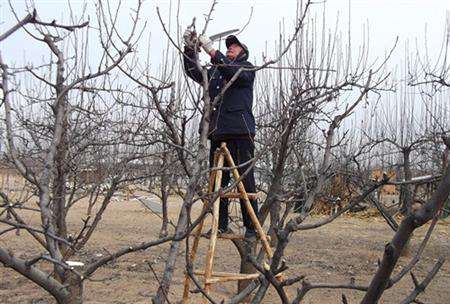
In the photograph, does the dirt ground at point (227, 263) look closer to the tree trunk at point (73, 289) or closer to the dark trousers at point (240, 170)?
the tree trunk at point (73, 289)

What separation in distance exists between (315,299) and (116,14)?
307cm

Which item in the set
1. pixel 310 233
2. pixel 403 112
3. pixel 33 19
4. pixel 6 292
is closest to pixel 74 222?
pixel 310 233

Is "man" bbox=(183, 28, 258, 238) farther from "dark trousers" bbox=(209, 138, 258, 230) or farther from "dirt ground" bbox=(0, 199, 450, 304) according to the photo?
"dirt ground" bbox=(0, 199, 450, 304)

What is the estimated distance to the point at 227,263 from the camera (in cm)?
614

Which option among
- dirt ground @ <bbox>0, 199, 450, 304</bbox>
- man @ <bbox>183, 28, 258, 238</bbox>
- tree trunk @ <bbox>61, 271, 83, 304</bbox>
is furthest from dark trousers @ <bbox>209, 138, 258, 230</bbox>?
tree trunk @ <bbox>61, 271, 83, 304</bbox>

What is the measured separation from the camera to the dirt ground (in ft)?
15.8

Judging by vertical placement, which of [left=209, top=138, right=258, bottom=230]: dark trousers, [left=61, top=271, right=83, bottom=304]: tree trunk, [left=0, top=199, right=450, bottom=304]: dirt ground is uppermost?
[left=209, top=138, right=258, bottom=230]: dark trousers

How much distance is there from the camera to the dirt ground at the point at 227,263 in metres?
4.82

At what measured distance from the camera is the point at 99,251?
6688 millimetres

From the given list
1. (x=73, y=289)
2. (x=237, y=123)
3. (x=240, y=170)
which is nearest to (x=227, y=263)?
(x=240, y=170)

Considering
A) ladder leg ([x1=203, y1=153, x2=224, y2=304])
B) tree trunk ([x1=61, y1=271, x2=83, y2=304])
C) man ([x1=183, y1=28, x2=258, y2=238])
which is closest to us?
tree trunk ([x1=61, y1=271, x2=83, y2=304])

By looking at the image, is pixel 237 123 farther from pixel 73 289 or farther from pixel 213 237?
pixel 73 289

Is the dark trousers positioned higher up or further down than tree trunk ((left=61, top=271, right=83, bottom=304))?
higher up

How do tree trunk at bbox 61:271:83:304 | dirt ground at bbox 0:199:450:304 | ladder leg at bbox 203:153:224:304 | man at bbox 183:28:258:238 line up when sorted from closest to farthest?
tree trunk at bbox 61:271:83:304, ladder leg at bbox 203:153:224:304, man at bbox 183:28:258:238, dirt ground at bbox 0:199:450:304
